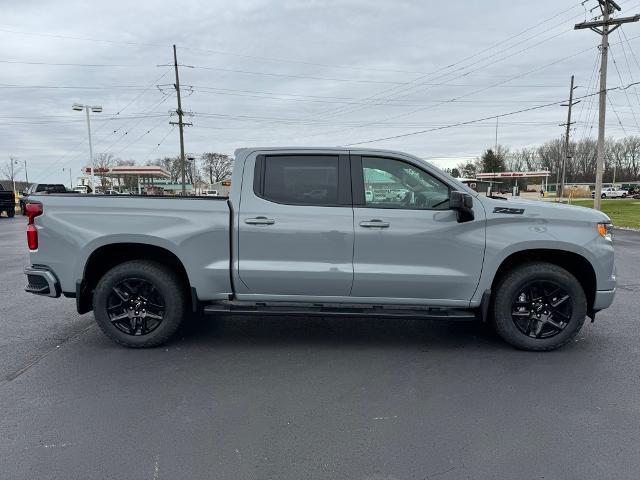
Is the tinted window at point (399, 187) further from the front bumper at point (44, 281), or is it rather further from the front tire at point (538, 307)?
the front bumper at point (44, 281)

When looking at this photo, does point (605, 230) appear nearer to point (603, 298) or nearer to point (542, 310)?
point (603, 298)

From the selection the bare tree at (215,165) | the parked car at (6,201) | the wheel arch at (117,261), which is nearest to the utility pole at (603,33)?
the wheel arch at (117,261)

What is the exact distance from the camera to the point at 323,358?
4.22 meters

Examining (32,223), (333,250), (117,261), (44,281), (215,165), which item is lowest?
(44,281)

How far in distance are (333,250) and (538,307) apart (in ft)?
6.72

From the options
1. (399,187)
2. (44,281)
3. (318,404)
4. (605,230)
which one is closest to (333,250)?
(399,187)

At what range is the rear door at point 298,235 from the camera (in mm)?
4195

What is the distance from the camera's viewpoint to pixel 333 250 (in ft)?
13.8

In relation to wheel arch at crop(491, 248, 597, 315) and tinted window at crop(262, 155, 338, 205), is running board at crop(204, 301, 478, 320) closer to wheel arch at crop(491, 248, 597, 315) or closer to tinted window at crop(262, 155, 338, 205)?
wheel arch at crop(491, 248, 597, 315)

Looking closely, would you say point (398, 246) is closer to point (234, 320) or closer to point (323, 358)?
point (323, 358)

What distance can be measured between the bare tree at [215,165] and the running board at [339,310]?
103163 mm

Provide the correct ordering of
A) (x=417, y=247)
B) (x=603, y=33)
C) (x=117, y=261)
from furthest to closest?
(x=603, y=33) < (x=117, y=261) < (x=417, y=247)

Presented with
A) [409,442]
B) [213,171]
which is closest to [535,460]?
[409,442]

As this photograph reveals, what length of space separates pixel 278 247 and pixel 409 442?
81.2 inches
